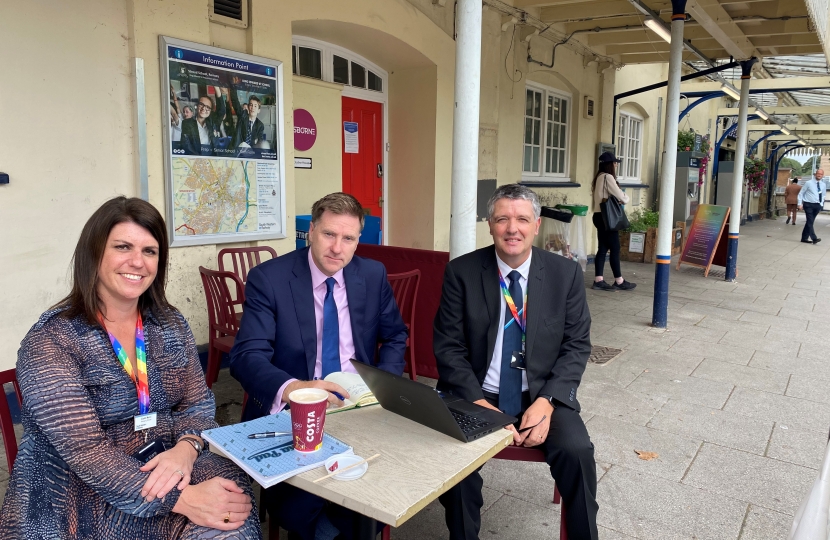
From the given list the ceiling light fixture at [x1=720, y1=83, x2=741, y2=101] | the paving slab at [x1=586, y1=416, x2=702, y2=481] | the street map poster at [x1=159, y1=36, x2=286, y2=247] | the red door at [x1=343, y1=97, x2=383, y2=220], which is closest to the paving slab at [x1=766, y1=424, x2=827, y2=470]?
the paving slab at [x1=586, y1=416, x2=702, y2=481]

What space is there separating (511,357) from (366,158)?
4.50m

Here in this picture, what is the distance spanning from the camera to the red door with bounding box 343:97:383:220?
6.31 meters

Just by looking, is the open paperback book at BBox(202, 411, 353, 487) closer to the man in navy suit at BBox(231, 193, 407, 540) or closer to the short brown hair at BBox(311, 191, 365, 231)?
the man in navy suit at BBox(231, 193, 407, 540)

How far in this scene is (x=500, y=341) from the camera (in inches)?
97.3

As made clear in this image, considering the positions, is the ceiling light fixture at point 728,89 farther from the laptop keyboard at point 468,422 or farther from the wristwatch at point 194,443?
the wristwatch at point 194,443

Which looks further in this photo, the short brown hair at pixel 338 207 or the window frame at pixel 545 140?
the window frame at pixel 545 140

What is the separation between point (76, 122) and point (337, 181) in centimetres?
262

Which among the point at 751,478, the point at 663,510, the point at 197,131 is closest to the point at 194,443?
the point at 663,510

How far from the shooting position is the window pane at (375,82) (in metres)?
6.61

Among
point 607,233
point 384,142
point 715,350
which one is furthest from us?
point 607,233

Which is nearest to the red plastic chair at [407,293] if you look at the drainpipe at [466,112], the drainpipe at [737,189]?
the drainpipe at [466,112]

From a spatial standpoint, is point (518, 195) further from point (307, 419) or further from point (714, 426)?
point (714, 426)

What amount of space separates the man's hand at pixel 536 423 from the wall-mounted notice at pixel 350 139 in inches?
175

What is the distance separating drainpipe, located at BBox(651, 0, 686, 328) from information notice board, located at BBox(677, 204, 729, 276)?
3.19 metres
